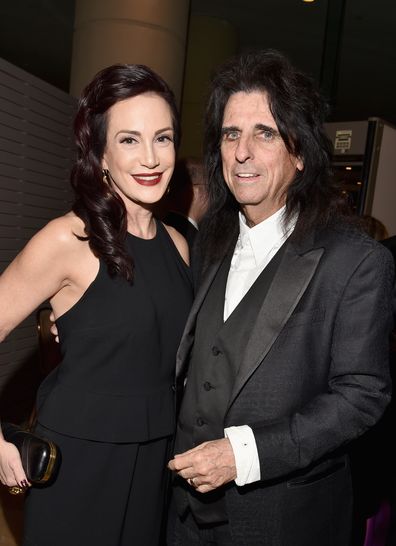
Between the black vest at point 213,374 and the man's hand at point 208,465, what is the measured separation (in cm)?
16

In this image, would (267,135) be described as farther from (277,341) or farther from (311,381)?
(311,381)

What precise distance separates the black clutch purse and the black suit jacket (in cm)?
50

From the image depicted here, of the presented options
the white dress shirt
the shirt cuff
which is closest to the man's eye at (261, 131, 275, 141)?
the white dress shirt

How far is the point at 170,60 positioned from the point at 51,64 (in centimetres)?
793

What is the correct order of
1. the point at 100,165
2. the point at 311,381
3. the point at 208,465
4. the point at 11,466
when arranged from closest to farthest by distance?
the point at 208,465, the point at 311,381, the point at 11,466, the point at 100,165

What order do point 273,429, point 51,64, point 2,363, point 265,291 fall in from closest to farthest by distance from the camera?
1. point 273,429
2. point 265,291
3. point 2,363
4. point 51,64

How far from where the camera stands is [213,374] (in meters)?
1.61

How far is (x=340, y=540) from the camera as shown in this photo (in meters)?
1.63

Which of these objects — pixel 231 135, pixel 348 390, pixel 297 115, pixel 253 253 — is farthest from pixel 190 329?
pixel 297 115

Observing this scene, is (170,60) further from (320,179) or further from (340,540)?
(340,540)

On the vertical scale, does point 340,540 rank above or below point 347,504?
below

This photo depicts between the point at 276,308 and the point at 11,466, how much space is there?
35.5 inches

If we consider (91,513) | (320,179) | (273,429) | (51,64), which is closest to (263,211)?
(320,179)

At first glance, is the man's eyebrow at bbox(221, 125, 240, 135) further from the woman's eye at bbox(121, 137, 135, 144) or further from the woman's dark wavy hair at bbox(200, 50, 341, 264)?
the woman's eye at bbox(121, 137, 135, 144)
